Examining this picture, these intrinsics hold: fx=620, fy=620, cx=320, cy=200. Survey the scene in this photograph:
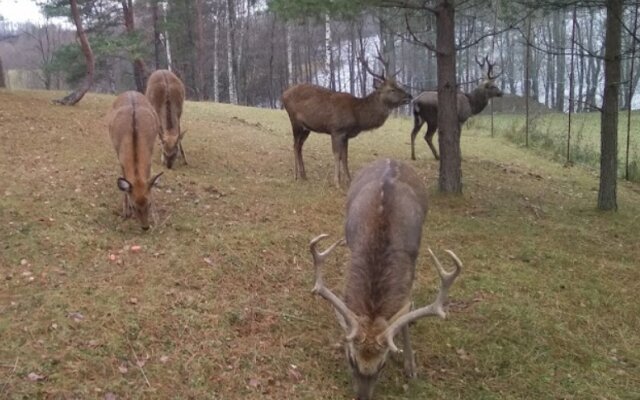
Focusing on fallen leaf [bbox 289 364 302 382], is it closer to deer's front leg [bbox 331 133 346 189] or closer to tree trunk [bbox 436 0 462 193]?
tree trunk [bbox 436 0 462 193]

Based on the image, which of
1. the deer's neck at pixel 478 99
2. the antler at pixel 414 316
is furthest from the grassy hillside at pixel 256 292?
the deer's neck at pixel 478 99

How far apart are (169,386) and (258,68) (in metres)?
40.1

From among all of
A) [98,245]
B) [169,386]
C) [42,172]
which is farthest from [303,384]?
[42,172]

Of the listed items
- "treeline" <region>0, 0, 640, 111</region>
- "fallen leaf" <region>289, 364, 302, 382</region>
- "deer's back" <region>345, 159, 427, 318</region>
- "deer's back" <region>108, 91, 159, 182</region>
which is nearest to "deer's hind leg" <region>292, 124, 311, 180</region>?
"deer's back" <region>108, 91, 159, 182</region>

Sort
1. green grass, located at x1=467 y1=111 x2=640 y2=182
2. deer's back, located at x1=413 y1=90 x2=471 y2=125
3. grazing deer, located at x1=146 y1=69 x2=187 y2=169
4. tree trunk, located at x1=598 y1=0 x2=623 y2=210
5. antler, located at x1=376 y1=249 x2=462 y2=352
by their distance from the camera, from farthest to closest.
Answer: green grass, located at x1=467 y1=111 x2=640 y2=182
deer's back, located at x1=413 y1=90 x2=471 y2=125
grazing deer, located at x1=146 y1=69 x2=187 y2=169
tree trunk, located at x1=598 y1=0 x2=623 y2=210
antler, located at x1=376 y1=249 x2=462 y2=352

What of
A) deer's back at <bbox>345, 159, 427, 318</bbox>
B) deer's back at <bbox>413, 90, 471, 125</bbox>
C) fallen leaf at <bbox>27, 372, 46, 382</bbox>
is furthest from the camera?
deer's back at <bbox>413, 90, 471, 125</bbox>

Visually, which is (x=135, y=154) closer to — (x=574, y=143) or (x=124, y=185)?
(x=124, y=185)

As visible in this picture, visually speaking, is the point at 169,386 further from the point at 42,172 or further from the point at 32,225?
the point at 42,172

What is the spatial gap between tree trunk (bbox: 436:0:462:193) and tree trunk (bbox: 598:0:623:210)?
219 cm

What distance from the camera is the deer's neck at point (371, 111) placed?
10.6 m

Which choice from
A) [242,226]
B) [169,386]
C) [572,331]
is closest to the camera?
[169,386]

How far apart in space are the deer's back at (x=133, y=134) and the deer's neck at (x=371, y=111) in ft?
11.8

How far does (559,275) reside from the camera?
701 cm

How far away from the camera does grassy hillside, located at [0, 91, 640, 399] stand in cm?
476
